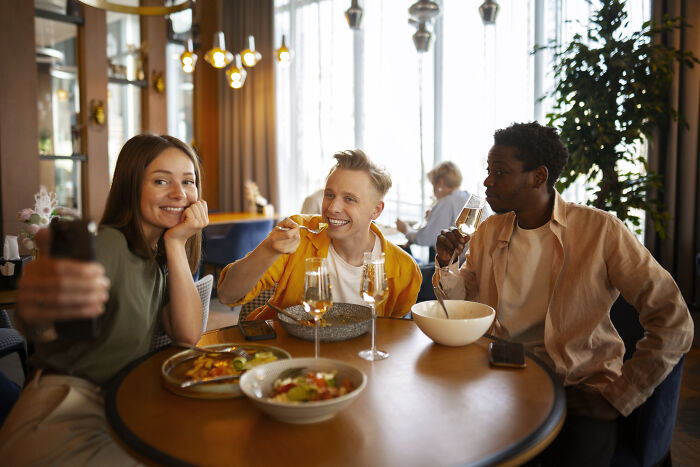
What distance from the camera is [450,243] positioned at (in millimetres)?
1828

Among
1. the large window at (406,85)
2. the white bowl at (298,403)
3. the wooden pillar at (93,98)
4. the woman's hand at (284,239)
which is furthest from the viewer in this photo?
the wooden pillar at (93,98)

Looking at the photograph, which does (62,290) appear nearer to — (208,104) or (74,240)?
(74,240)

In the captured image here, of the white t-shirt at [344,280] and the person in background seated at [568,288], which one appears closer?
the person in background seated at [568,288]

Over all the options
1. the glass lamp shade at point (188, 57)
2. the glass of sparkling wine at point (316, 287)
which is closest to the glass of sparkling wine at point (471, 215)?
the glass of sparkling wine at point (316, 287)

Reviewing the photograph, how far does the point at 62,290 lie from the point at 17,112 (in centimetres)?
532

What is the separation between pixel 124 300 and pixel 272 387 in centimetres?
50

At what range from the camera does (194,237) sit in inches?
73.8

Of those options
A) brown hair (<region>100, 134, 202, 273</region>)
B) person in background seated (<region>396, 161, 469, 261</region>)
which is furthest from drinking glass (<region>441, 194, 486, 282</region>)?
person in background seated (<region>396, 161, 469, 261</region>)

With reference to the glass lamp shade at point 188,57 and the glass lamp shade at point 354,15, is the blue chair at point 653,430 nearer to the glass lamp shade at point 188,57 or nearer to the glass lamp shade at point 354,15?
the glass lamp shade at point 354,15

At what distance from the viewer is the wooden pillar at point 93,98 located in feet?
19.1

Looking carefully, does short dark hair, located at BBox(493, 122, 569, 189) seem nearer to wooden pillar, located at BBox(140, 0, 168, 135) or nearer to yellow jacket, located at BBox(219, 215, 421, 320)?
yellow jacket, located at BBox(219, 215, 421, 320)

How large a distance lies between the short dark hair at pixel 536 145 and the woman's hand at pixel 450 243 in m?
0.33

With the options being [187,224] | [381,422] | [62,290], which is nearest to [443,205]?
[187,224]

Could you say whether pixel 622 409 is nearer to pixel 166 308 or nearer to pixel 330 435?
pixel 330 435
